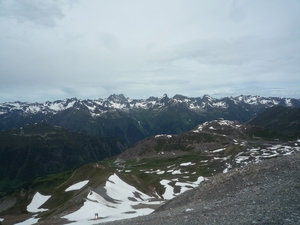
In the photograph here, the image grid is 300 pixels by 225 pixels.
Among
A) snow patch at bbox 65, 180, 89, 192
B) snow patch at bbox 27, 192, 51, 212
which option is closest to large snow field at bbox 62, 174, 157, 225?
snow patch at bbox 65, 180, 89, 192

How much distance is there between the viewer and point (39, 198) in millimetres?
111000

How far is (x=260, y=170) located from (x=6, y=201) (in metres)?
140

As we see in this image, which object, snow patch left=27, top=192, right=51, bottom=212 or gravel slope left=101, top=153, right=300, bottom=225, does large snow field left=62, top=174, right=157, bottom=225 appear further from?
snow patch left=27, top=192, right=51, bottom=212

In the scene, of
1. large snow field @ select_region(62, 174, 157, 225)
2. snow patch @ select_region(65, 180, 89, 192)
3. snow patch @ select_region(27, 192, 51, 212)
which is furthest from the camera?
snow patch @ select_region(27, 192, 51, 212)

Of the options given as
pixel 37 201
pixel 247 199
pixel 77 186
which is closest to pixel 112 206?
pixel 247 199

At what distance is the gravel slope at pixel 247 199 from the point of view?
1844 cm

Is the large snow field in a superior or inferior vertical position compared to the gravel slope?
inferior

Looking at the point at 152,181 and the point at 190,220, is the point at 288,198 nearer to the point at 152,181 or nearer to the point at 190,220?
the point at 190,220

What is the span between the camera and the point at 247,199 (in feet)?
84.3

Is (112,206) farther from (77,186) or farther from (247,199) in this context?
(77,186)

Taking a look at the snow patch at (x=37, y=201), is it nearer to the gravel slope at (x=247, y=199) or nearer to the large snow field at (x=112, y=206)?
the large snow field at (x=112, y=206)

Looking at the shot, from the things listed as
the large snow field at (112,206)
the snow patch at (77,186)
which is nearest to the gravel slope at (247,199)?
the large snow field at (112,206)

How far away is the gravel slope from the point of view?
18438 mm

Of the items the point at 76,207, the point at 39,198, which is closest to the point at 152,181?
the point at 39,198
